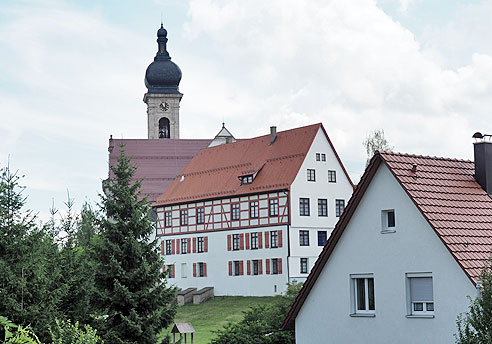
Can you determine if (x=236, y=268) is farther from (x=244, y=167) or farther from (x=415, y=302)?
(x=415, y=302)

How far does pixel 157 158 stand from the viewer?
86.8m

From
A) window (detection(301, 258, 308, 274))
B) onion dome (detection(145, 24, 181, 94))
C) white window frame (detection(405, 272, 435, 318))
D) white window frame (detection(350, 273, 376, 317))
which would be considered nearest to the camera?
white window frame (detection(405, 272, 435, 318))

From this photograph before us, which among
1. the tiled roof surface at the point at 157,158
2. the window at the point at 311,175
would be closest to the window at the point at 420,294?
the window at the point at 311,175

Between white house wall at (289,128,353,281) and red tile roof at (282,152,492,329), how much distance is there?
3548cm

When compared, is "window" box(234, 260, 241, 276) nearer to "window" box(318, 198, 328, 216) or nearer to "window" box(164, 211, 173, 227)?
"window" box(318, 198, 328, 216)

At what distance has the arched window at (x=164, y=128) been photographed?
105 m

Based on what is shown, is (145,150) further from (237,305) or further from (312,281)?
(312,281)

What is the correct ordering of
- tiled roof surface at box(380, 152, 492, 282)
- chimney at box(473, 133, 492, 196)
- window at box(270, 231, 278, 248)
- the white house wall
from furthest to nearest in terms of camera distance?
window at box(270, 231, 278, 248) < the white house wall < chimney at box(473, 133, 492, 196) < tiled roof surface at box(380, 152, 492, 282)

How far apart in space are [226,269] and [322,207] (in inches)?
334

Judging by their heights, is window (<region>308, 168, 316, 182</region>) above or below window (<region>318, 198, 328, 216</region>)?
above

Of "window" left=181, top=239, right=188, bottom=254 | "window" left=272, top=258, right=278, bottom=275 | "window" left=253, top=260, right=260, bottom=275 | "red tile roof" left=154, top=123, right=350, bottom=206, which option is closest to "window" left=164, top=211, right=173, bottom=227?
"red tile roof" left=154, top=123, right=350, bottom=206

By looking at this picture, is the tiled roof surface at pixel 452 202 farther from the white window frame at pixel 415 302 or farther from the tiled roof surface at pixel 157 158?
the tiled roof surface at pixel 157 158

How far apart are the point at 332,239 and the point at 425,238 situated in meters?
2.60

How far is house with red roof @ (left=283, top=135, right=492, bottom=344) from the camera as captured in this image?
15.6 meters
